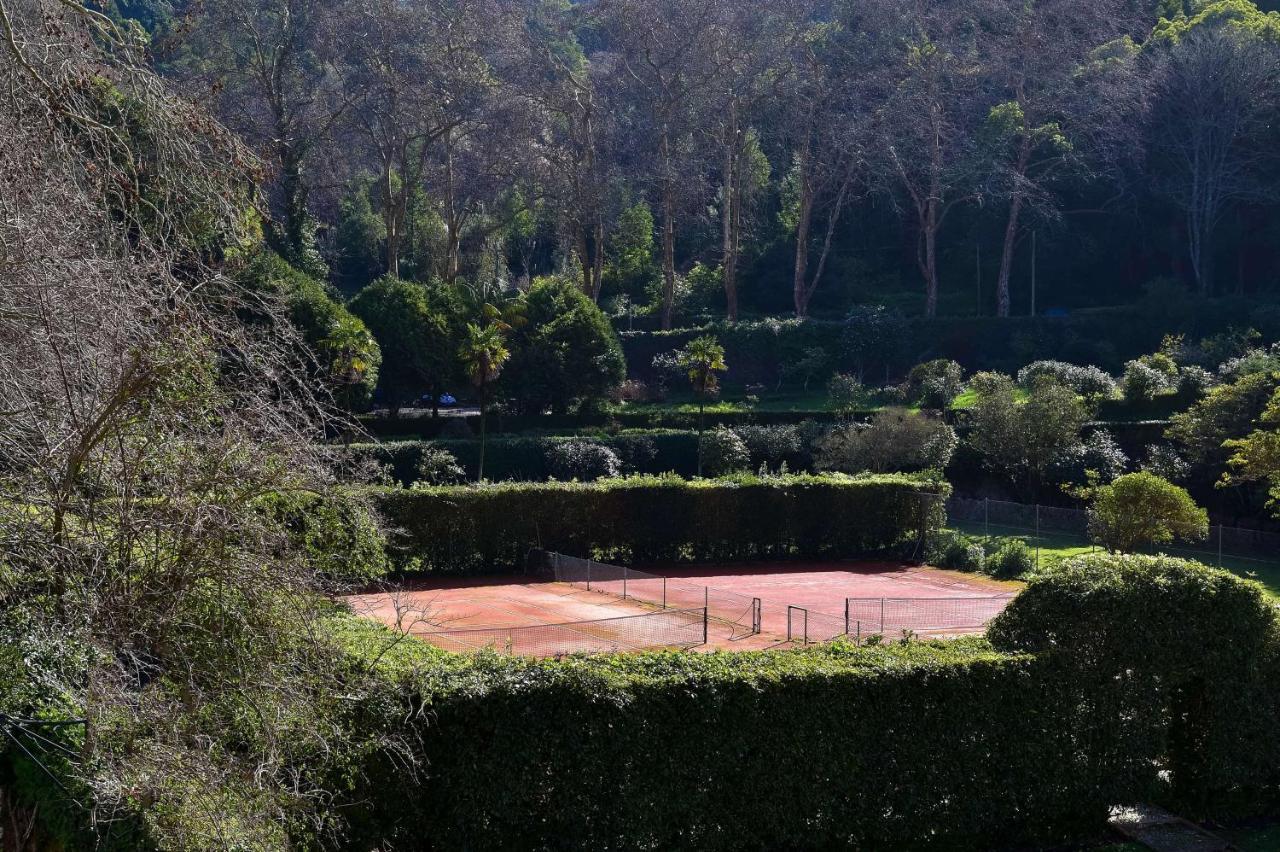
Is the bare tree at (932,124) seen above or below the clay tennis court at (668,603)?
above

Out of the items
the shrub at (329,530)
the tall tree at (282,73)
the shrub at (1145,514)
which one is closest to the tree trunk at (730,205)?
the tall tree at (282,73)

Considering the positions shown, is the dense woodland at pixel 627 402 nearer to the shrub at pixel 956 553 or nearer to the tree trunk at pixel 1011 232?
the shrub at pixel 956 553

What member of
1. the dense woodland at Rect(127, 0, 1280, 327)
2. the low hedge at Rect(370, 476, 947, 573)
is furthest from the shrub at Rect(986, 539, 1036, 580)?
the dense woodland at Rect(127, 0, 1280, 327)

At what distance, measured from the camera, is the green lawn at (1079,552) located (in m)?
29.7

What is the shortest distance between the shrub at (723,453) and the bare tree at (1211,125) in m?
26.5

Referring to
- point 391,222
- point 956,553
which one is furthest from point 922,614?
point 391,222

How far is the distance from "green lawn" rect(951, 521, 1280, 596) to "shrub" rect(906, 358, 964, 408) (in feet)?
43.8

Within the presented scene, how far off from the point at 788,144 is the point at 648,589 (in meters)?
50.0

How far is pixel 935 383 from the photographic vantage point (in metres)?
50.1

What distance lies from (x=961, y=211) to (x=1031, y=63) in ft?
25.8

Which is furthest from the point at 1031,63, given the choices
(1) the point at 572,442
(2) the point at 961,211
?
(1) the point at 572,442

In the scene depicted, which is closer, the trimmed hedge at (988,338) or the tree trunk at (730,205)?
the trimmed hedge at (988,338)

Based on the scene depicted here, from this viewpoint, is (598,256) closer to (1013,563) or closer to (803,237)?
(803,237)

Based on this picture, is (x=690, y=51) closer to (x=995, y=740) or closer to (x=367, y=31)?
(x=367, y=31)
